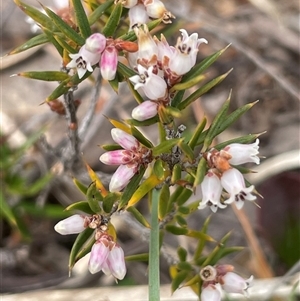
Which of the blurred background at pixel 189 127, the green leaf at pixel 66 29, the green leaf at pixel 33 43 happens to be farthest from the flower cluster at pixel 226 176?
the blurred background at pixel 189 127

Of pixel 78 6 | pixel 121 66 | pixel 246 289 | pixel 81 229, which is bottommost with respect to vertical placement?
pixel 246 289

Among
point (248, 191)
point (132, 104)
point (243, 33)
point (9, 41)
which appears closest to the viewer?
point (248, 191)

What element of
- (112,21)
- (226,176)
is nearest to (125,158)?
(226,176)

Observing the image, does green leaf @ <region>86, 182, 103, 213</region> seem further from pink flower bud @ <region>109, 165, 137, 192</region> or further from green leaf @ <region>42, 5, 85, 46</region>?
green leaf @ <region>42, 5, 85, 46</region>

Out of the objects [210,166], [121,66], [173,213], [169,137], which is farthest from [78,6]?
[173,213]

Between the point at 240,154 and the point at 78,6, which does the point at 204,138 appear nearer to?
the point at 240,154

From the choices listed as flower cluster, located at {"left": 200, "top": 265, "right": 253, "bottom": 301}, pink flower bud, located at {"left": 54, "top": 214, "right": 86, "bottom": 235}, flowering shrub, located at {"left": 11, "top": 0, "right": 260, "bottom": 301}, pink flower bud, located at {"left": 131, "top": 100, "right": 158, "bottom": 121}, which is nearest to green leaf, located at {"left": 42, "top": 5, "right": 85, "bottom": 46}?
flowering shrub, located at {"left": 11, "top": 0, "right": 260, "bottom": 301}

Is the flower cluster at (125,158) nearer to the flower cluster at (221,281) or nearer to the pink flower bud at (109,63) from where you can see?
the pink flower bud at (109,63)

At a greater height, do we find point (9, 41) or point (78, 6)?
point (9, 41)
